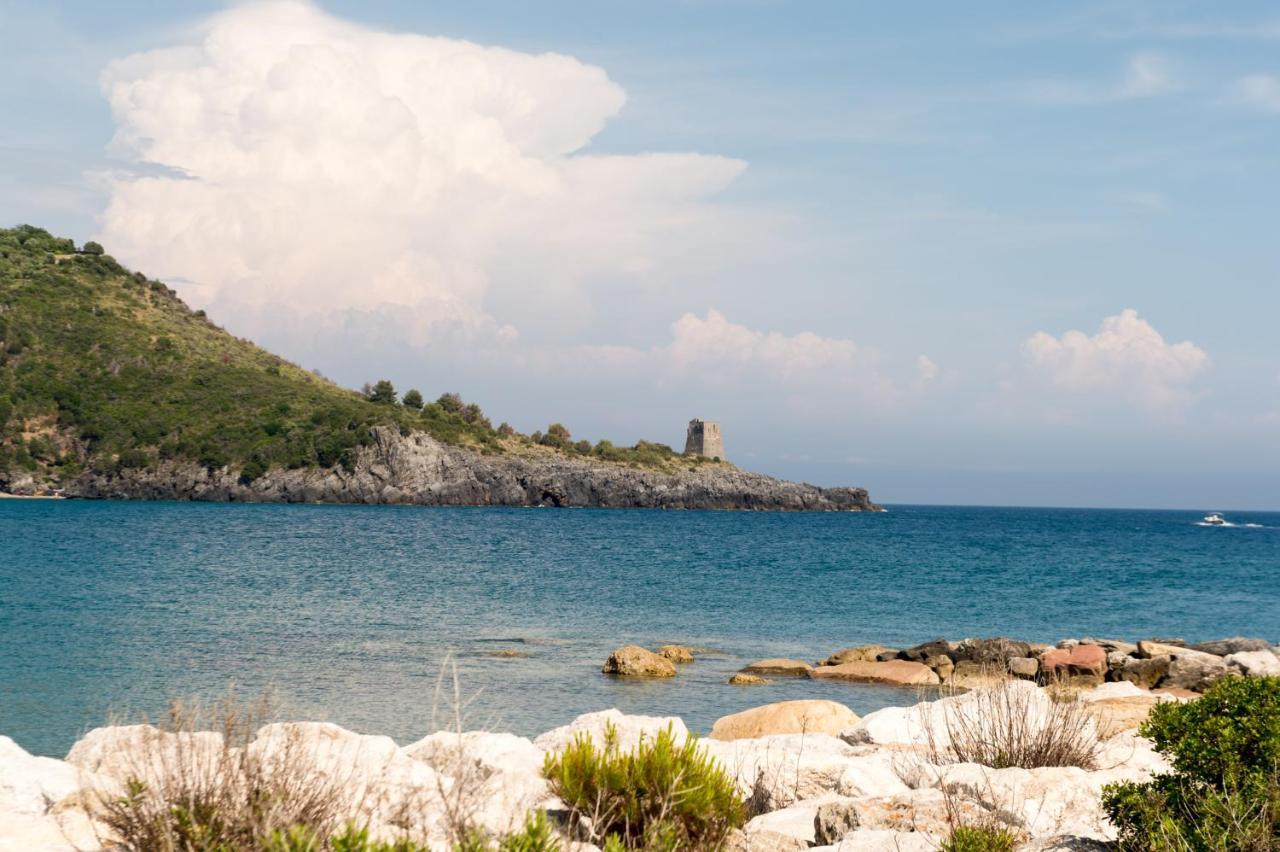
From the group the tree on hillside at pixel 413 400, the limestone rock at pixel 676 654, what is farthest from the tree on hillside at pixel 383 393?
the limestone rock at pixel 676 654

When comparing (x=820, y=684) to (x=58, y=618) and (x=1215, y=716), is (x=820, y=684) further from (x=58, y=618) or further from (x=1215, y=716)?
(x=58, y=618)

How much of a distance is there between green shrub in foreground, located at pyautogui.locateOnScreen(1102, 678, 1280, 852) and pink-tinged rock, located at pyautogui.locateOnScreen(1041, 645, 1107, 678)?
1726 centimetres

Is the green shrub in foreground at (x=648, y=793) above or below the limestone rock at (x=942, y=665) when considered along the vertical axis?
above

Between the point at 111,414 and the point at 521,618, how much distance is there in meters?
91.4

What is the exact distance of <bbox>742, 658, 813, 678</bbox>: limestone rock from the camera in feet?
82.3

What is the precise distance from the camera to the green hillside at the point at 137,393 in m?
109

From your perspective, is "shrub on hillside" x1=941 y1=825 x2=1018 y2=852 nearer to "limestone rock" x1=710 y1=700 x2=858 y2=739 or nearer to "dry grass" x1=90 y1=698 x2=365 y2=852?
"dry grass" x1=90 y1=698 x2=365 y2=852

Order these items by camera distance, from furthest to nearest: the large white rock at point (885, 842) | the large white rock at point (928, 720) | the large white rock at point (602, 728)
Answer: the large white rock at point (928, 720)
the large white rock at point (602, 728)
the large white rock at point (885, 842)

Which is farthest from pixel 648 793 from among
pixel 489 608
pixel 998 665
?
pixel 489 608

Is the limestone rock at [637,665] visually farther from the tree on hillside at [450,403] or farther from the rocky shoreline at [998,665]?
the tree on hillside at [450,403]

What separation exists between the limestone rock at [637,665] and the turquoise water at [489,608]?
53 cm

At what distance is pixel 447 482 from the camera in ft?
394

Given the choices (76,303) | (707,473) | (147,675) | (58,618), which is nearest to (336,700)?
(147,675)

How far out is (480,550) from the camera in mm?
62438
